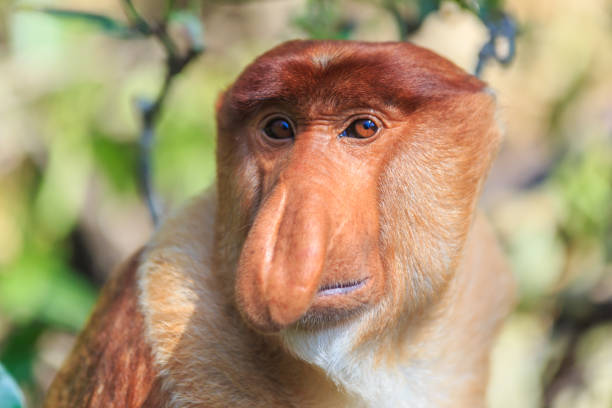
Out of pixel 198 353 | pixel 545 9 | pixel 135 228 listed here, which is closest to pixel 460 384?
pixel 198 353

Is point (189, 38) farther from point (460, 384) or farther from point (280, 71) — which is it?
point (460, 384)

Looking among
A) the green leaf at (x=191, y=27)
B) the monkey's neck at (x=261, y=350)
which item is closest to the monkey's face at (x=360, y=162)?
the monkey's neck at (x=261, y=350)

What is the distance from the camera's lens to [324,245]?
1704 mm

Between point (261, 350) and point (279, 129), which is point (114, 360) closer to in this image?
point (261, 350)

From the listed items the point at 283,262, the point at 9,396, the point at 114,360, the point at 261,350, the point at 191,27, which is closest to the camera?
the point at 283,262

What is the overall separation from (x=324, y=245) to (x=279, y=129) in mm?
487

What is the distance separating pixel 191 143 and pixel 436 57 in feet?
9.65

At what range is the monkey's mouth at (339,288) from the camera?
181 centimetres

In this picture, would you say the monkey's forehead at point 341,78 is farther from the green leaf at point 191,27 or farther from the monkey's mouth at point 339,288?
the green leaf at point 191,27

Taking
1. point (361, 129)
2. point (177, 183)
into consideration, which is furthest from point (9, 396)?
point (177, 183)

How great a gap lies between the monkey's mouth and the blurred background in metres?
1.90

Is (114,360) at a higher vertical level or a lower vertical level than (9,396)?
higher

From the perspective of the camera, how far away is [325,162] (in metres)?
1.90

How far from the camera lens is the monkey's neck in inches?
82.9
